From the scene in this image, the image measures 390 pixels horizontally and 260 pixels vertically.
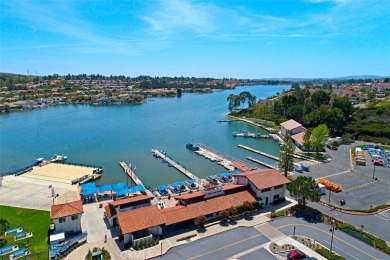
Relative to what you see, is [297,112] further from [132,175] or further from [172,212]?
[172,212]

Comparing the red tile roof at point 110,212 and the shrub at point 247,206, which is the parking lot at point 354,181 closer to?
the shrub at point 247,206

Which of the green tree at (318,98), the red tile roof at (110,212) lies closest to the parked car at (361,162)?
the red tile roof at (110,212)

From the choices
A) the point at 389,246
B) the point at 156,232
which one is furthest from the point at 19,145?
the point at 389,246

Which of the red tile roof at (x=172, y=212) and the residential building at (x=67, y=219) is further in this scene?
the residential building at (x=67, y=219)

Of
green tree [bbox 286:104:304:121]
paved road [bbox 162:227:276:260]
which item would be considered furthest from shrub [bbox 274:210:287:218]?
green tree [bbox 286:104:304:121]

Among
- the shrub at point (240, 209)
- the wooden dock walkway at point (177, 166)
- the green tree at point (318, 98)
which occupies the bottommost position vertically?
the wooden dock walkway at point (177, 166)

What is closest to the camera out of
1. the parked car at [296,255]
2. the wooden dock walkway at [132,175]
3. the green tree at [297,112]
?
the parked car at [296,255]

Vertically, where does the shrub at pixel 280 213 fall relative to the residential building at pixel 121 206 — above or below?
below

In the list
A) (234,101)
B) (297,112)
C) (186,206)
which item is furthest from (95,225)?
(234,101)
